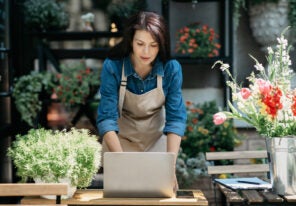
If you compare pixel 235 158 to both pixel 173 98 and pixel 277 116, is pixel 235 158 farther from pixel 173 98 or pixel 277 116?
pixel 277 116

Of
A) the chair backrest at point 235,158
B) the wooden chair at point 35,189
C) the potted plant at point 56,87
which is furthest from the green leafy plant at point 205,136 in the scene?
the wooden chair at point 35,189

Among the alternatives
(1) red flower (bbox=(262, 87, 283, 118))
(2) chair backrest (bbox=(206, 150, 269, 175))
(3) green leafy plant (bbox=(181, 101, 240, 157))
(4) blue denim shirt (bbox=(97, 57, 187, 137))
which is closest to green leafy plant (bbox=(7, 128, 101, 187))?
(4) blue denim shirt (bbox=(97, 57, 187, 137))

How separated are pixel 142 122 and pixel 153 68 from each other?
360 mm

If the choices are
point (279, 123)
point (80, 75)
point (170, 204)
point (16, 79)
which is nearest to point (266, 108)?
point (279, 123)

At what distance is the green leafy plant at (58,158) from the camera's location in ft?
8.82

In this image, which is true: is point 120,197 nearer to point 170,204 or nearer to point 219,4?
point 170,204

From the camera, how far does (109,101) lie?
3.30 metres

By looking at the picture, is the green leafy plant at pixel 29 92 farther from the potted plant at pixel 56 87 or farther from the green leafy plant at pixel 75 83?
the green leafy plant at pixel 75 83

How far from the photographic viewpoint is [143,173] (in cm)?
262

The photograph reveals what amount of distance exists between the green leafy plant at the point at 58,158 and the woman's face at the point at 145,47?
0.57 m

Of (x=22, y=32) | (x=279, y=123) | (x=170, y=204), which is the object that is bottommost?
(x=170, y=204)

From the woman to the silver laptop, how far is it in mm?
552

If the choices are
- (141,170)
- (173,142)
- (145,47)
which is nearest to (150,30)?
(145,47)

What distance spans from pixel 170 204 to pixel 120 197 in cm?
22
